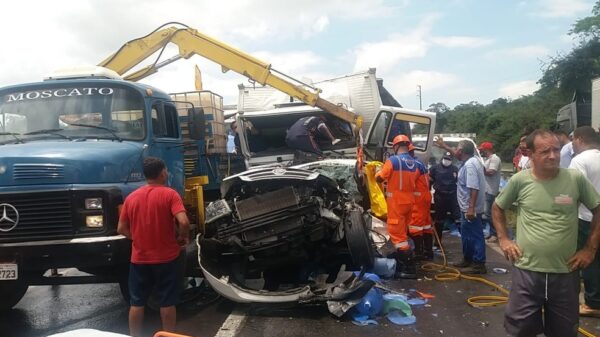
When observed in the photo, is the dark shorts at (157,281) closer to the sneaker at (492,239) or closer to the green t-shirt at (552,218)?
the green t-shirt at (552,218)

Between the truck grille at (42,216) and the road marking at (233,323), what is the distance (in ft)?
5.59

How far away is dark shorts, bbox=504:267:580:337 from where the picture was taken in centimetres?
344

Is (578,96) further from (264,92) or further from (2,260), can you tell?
A: (2,260)

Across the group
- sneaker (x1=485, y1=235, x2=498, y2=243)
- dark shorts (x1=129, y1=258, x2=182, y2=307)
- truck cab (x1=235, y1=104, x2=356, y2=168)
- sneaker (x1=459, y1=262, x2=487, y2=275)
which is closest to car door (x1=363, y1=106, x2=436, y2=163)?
truck cab (x1=235, y1=104, x2=356, y2=168)

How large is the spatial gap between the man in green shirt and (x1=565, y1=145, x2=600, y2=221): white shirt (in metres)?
1.44

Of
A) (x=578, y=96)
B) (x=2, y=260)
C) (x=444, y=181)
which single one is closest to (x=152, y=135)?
(x=2, y=260)

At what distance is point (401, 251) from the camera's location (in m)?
6.50

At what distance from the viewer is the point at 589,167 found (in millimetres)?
4805

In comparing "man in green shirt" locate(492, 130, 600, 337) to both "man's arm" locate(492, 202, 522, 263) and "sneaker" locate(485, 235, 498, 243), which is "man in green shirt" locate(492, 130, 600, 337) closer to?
"man's arm" locate(492, 202, 522, 263)

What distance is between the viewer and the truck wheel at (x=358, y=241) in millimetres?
5535

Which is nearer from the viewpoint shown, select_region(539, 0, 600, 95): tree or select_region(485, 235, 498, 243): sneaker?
select_region(485, 235, 498, 243): sneaker

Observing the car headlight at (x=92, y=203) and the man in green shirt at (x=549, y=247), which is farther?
the car headlight at (x=92, y=203)

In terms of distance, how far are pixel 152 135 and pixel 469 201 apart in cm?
411

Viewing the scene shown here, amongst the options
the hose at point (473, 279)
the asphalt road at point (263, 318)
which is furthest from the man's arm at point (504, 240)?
the hose at point (473, 279)
